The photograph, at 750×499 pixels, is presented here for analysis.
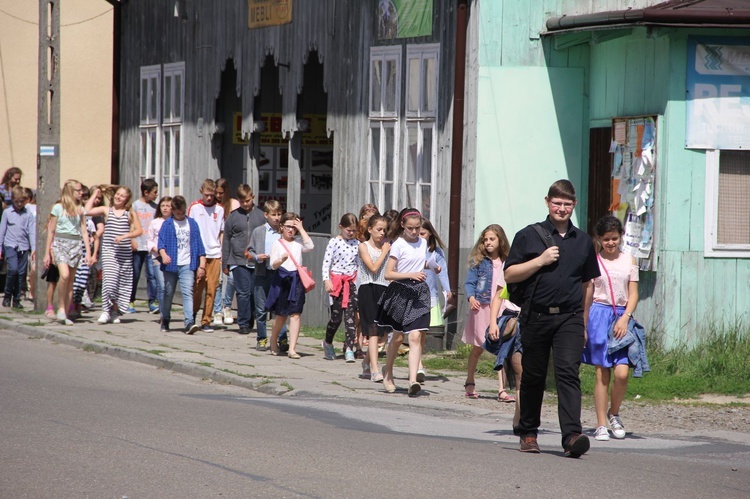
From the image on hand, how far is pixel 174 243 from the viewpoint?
16.0 m

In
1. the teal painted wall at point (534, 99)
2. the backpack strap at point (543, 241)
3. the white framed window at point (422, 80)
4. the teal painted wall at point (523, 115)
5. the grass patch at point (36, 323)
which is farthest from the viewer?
the grass patch at point (36, 323)

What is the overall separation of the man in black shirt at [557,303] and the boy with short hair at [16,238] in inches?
482

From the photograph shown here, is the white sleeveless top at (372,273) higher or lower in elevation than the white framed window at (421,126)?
lower

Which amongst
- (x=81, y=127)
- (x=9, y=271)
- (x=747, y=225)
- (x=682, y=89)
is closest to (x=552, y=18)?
(x=682, y=89)

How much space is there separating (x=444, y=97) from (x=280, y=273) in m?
3.24

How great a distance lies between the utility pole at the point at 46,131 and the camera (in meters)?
18.2

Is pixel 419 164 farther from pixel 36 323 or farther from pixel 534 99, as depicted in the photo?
pixel 36 323

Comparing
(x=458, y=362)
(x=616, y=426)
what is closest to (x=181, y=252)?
(x=458, y=362)

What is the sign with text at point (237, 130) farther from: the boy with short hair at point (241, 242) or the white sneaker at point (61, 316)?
the white sneaker at point (61, 316)

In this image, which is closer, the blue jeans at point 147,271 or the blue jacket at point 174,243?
the blue jacket at point 174,243

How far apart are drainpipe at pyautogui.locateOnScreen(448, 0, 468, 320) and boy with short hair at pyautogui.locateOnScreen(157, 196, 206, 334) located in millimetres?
3522

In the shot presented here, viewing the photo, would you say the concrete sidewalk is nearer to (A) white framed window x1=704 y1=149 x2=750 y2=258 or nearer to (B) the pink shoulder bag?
(B) the pink shoulder bag

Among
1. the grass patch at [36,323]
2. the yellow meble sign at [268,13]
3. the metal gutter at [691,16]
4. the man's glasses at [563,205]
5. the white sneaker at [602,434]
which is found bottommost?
the white sneaker at [602,434]

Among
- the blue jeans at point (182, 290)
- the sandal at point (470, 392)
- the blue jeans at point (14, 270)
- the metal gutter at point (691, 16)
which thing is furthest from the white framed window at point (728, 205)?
the blue jeans at point (14, 270)
